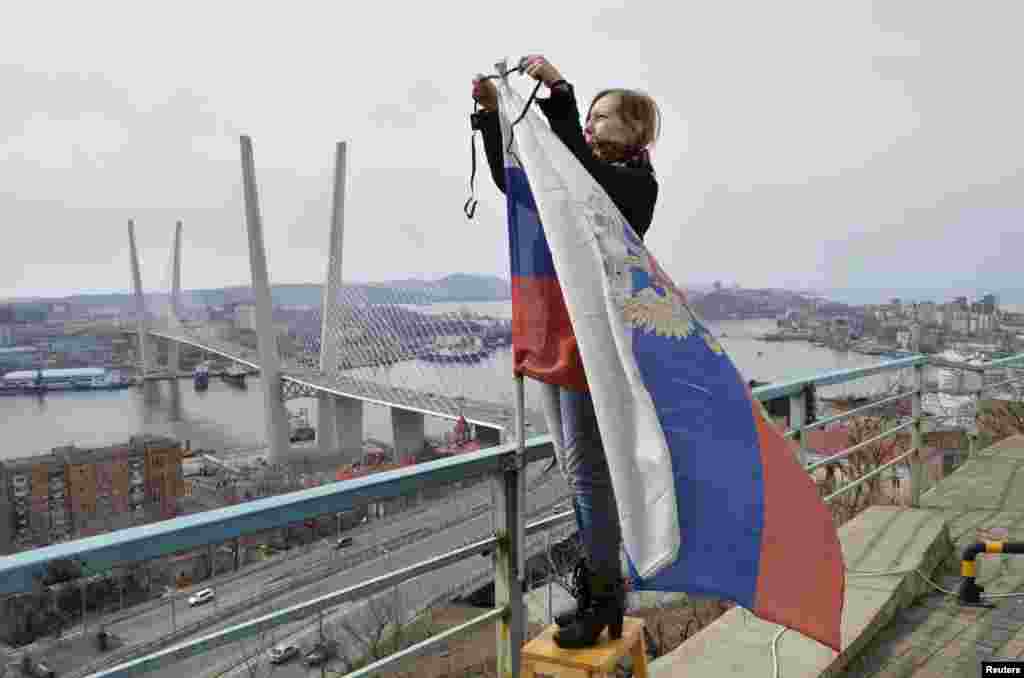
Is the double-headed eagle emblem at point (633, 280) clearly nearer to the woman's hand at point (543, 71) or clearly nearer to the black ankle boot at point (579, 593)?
the woman's hand at point (543, 71)

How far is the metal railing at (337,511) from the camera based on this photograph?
68cm

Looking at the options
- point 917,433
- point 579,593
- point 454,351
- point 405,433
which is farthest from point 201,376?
point 579,593

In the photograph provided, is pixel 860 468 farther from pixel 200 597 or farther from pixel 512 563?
pixel 200 597

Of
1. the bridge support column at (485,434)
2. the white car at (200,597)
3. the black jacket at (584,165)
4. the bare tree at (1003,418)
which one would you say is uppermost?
the black jacket at (584,165)

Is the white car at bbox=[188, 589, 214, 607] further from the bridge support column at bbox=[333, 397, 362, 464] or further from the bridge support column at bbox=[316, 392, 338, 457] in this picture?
the bridge support column at bbox=[316, 392, 338, 457]

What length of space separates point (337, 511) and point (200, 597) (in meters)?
0.27

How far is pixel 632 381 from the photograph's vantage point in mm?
883

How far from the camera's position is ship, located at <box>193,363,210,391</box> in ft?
88.9

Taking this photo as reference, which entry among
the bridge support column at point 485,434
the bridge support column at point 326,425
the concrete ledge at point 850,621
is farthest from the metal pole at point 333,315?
the concrete ledge at point 850,621

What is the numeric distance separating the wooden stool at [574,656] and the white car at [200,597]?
440mm

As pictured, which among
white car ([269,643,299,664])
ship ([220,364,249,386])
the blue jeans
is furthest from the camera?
ship ([220,364,249,386])

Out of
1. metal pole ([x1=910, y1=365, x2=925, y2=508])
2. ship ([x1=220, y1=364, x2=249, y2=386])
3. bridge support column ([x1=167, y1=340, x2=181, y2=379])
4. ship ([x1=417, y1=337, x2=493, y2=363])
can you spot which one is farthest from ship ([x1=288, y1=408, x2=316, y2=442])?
metal pole ([x1=910, y1=365, x2=925, y2=508])

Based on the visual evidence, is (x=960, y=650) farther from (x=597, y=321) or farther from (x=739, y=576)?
(x=597, y=321)

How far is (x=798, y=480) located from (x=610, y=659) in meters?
0.36
